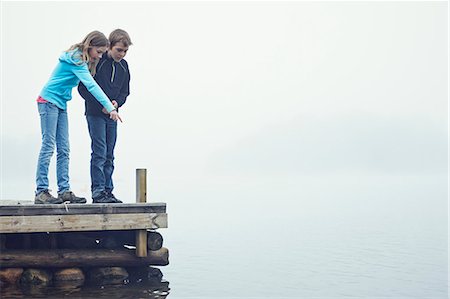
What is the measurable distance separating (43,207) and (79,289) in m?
1.26

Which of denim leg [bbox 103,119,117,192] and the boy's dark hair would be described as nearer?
the boy's dark hair

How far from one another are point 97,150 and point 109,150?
0.93 feet

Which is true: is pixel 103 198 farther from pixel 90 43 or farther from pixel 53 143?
pixel 90 43

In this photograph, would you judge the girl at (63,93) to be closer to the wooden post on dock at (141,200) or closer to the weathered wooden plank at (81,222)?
the weathered wooden plank at (81,222)

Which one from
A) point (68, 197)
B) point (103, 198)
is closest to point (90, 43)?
point (68, 197)

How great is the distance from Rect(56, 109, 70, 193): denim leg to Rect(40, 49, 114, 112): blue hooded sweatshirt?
0.25 metres

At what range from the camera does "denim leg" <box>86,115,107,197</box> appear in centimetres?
1038

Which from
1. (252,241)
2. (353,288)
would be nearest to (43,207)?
(353,288)

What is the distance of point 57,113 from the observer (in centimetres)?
984

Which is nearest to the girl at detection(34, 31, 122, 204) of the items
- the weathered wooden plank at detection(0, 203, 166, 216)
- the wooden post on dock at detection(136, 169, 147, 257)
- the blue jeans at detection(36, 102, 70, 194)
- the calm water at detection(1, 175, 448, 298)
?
the blue jeans at detection(36, 102, 70, 194)

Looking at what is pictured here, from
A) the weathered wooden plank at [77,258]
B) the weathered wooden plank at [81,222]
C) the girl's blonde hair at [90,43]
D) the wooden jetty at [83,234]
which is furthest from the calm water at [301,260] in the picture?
the girl's blonde hair at [90,43]

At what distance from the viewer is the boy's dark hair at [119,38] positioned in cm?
1011

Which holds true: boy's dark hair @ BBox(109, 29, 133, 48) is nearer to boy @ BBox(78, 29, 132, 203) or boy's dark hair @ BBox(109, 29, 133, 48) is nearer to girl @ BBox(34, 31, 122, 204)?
boy @ BBox(78, 29, 132, 203)

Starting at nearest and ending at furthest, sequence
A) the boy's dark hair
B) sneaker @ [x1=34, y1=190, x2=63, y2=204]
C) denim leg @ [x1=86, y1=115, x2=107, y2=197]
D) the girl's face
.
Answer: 1. the girl's face
2. sneaker @ [x1=34, y1=190, x2=63, y2=204]
3. the boy's dark hair
4. denim leg @ [x1=86, y1=115, x2=107, y2=197]
